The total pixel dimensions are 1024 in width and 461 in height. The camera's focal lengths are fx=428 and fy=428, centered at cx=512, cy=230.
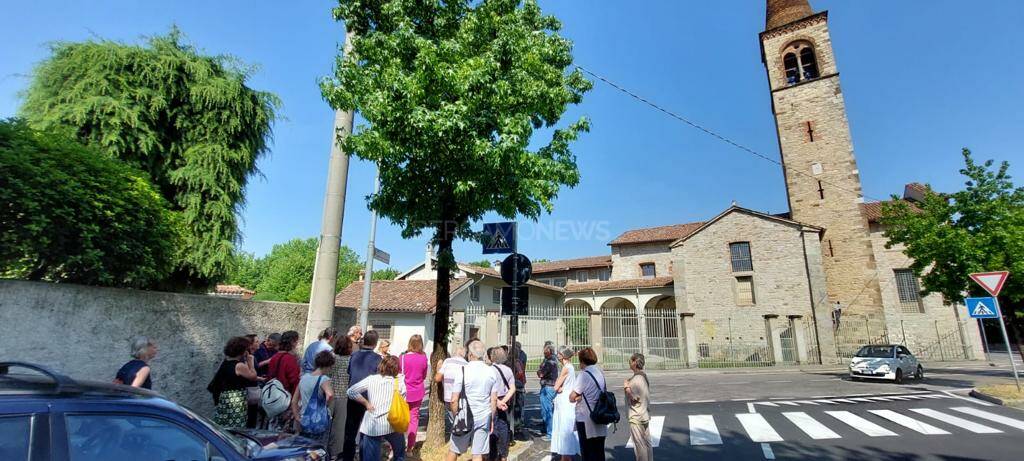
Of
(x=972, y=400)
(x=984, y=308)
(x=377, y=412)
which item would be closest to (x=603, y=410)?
(x=377, y=412)

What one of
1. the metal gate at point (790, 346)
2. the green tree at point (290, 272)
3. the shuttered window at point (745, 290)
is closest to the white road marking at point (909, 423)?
the metal gate at point (790, 346)

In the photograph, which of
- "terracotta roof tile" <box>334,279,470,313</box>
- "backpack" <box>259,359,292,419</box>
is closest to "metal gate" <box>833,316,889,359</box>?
"terracotta roof tile" <box>334,279,470,313</box>

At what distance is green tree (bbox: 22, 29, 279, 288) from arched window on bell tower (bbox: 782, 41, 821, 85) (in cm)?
3501

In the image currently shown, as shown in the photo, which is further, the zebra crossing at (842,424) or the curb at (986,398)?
the curb at (986,398)

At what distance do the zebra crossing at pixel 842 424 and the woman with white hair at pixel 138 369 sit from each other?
6.62 metres

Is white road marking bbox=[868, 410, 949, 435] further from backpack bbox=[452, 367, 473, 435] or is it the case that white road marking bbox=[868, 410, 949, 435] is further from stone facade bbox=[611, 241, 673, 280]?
stone facade bbox=[611, 241, 673, 280]

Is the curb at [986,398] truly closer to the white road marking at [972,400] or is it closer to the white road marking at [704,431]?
the white road marking at [972,400]

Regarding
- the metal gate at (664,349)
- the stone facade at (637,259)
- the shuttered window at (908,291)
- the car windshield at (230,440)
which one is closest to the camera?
the car windshield at (230,440)

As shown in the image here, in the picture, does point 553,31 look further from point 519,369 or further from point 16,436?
point 16,436

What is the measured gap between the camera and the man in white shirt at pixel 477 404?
200 inches

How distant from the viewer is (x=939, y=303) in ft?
84.8

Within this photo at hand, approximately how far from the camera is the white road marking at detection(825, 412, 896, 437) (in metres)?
7.40

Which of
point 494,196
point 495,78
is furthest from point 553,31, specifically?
point 494,196

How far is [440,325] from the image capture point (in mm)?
6617
